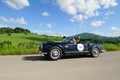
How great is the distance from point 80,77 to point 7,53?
8848mm

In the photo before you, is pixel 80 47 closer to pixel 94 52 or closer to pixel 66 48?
pixel 66 48

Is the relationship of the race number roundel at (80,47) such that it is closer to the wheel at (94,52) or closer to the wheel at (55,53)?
the wheel at (94,52)

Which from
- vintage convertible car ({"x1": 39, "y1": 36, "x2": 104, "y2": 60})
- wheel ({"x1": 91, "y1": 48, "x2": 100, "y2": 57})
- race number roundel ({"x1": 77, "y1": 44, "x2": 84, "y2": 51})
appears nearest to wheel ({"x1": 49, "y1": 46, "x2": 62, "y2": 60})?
vintage convertible car ({"x1": 39, "y1": 36, "x2": 104, "y2": 60})

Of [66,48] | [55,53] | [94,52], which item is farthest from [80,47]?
[55,53]

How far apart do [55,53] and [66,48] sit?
2.58 ft

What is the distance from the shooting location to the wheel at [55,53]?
11988 millimetres

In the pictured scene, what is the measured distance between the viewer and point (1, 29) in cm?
8869

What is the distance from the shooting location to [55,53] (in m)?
12.1

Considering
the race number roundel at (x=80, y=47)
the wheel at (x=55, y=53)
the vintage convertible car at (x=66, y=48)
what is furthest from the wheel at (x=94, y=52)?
the wheel at (x=55, y=53)

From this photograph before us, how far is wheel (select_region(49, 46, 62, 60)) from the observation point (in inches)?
472

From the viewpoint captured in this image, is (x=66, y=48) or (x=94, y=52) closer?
(x=66, y=48)

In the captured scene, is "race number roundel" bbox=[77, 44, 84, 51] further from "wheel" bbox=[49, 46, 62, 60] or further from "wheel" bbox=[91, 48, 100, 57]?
"wheel" bbox=[49, 46, 62, 60]

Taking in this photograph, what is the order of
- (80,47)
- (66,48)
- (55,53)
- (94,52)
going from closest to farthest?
(55,53) → (66,48) → (80,47) → (94,52)

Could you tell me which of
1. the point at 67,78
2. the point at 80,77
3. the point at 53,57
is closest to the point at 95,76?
the point at 80,77
